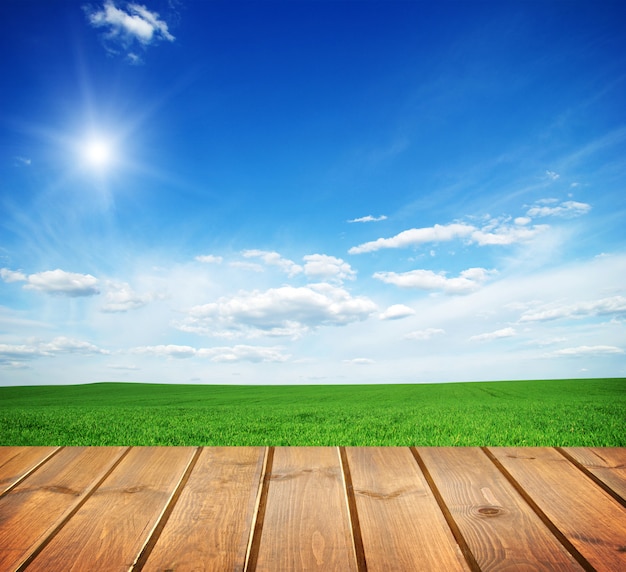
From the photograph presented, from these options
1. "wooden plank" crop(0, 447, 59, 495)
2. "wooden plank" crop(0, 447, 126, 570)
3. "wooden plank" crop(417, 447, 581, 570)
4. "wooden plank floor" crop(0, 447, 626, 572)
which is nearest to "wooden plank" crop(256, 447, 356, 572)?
"wooden plank floor" crop(0, 447, 626, 572)

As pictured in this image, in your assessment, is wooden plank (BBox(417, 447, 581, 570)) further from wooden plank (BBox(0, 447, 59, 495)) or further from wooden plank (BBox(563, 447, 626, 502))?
wooden plank (BBox(0, 447, 59, 495))

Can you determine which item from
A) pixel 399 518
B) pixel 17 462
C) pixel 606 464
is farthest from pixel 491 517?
pixel 17 462

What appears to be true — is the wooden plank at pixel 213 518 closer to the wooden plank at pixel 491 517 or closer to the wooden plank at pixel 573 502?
the wooden plank at pixel 491 517

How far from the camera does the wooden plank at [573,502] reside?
1755 millimetres

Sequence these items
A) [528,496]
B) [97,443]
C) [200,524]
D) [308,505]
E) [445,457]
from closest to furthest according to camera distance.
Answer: [200,524] < [308,505] < [528,496] < [445,457] < [97,443]

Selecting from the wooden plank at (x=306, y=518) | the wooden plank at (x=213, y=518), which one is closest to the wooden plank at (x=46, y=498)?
the wooden plank at (x=213, y=518)

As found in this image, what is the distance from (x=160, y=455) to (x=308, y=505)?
1094 mm

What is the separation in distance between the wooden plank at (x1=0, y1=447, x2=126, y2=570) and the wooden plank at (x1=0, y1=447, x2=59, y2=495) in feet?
0.18

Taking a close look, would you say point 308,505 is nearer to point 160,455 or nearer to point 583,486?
point 160,455

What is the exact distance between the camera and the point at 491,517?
6.50 feet

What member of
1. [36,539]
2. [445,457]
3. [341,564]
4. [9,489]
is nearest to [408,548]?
[341,564]

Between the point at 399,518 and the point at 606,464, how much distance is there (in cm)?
147

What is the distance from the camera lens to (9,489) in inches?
91.0

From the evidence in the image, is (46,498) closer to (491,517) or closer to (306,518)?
(306,518)
